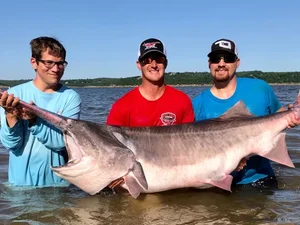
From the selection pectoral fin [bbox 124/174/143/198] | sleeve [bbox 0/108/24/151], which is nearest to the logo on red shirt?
pectoral fin [bbox 124/174/143/198]

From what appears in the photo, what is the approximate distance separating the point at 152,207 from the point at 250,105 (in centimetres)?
229

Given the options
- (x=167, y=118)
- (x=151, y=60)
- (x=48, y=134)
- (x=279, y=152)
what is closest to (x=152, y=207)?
(x=167, y=118)

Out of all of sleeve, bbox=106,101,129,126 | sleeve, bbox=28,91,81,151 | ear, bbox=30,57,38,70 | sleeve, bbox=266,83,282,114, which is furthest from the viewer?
sleeve, bbox=266,83,282,114

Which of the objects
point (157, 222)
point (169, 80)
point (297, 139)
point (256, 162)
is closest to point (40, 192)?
point (157, 222)

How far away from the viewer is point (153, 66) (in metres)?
6.33

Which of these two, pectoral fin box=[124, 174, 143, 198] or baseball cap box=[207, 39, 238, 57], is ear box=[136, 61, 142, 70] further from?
pectoral fin box=[124, 174, 143, 198]

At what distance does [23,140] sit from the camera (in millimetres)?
5961

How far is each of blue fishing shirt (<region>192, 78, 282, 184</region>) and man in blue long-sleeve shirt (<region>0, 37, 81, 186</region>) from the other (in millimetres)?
2160

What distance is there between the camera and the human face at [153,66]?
6262mm

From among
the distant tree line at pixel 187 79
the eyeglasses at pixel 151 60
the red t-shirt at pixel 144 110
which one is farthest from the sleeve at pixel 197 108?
the distant tree line at pixel 187 79

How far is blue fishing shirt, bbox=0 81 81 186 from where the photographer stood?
5688mm

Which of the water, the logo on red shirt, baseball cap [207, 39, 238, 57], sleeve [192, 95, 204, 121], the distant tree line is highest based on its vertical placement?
the distant tree line

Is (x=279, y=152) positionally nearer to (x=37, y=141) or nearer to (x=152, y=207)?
(x=152, y=207)

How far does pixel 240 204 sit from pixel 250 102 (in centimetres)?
165
